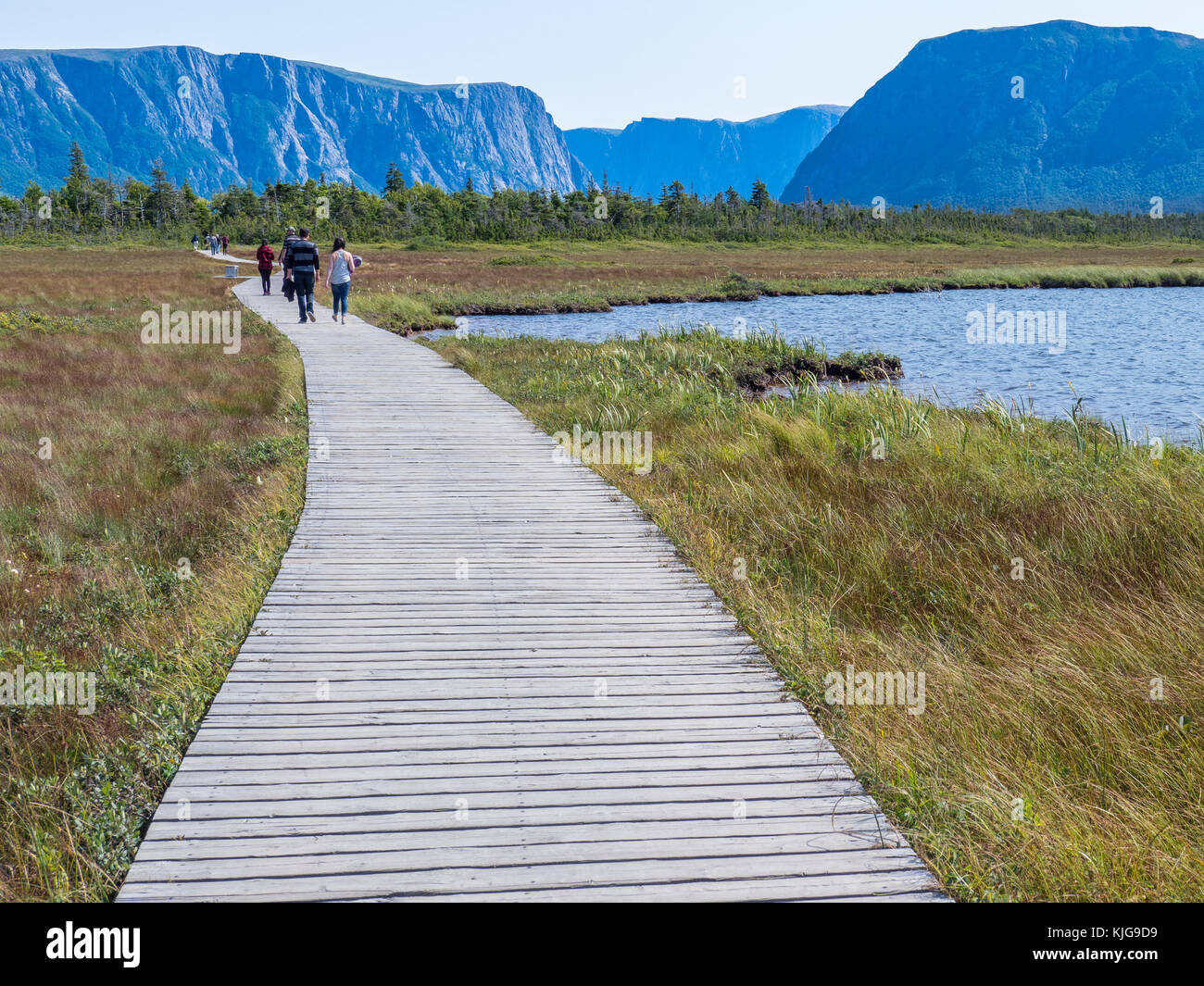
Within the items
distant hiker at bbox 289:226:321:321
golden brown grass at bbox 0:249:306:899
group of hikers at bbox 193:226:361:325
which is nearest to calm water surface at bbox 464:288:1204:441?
group of hikers at bbox 193:226:361:325

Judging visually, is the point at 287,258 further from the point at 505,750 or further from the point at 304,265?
the point at 505,750

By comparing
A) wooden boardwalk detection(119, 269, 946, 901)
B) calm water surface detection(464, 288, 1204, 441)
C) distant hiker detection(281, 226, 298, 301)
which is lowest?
wooden boardwalk detection(119, 269, 946, 901)

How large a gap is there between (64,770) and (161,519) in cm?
466

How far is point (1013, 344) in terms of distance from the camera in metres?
30.1

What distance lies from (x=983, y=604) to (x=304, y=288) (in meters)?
19.8

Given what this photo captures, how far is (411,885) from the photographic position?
3191 mm

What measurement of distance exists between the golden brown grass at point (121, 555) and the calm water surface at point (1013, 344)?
33.8 ft

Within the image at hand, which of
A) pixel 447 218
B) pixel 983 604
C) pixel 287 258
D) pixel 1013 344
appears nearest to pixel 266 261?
pixel 287 258

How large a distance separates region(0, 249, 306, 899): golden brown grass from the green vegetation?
3158 mm

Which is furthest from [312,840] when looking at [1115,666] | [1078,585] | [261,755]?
[1078,585]

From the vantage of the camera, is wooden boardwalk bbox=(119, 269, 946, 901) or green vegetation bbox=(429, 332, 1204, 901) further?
green vegetation bbox=(429, 332, 1204, 901)

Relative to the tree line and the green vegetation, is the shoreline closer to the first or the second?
the green vegetation

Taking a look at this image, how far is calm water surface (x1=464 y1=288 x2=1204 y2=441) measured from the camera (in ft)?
64.5
